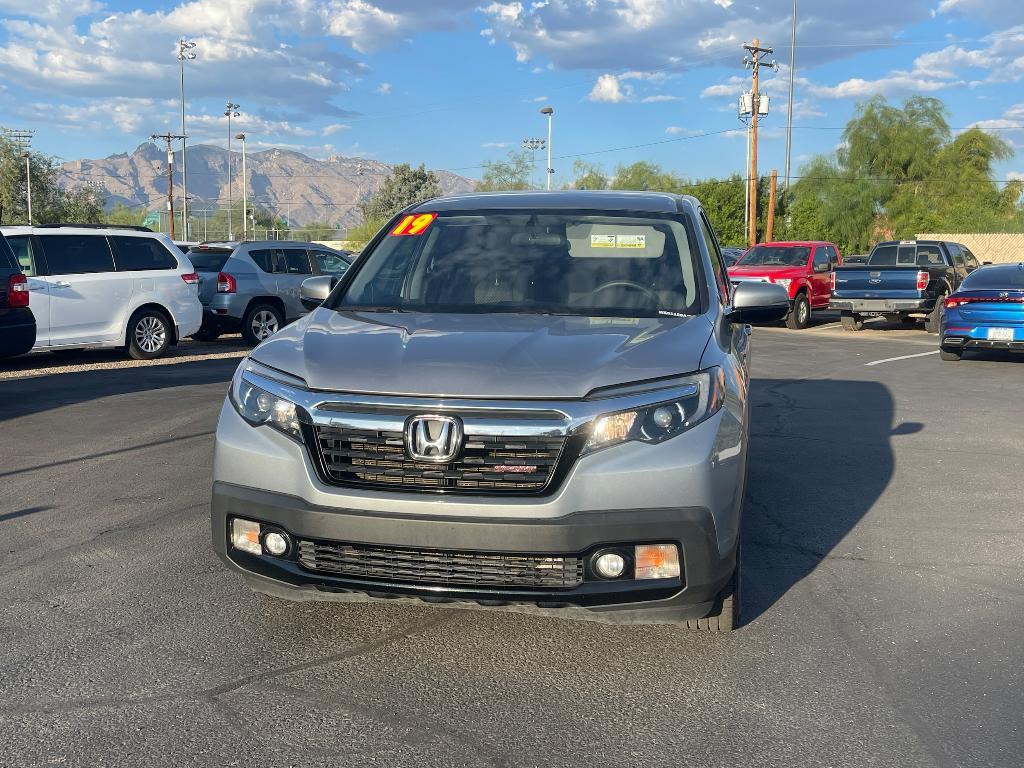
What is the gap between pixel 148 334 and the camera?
48.9ft

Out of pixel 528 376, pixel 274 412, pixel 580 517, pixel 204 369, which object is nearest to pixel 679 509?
pixel 580 517

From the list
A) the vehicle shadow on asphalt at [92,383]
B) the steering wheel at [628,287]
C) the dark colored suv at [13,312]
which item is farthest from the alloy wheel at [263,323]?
the steering wheel at [628,287]

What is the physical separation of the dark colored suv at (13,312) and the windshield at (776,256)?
690 inches

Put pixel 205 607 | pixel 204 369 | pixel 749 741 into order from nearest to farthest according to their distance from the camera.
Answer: pixel 749 741 < pixel 205 607 < pixel 204 369

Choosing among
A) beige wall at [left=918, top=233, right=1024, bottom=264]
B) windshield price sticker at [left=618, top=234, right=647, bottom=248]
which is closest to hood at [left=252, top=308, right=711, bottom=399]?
windshield price sticker at [left=618, top=234, right=647, bottom=248]

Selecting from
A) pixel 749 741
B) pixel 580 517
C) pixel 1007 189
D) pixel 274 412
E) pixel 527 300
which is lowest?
pixel 749 741

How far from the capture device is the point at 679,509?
364 cm

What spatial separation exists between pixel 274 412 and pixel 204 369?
10.5 m

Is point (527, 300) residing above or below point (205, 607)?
above

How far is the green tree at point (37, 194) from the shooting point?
→ 77.2m

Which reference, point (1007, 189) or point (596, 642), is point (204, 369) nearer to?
point (596, 642)

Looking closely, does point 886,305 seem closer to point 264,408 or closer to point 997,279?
point 997,279

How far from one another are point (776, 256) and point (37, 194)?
68.6m

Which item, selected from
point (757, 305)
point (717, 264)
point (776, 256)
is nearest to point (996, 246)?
point (776, 256)
